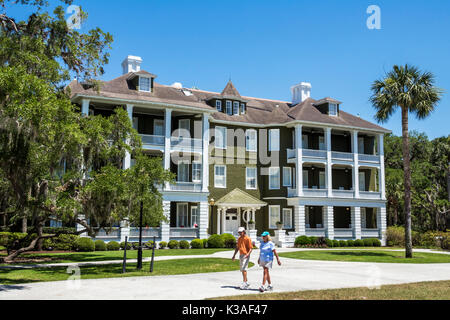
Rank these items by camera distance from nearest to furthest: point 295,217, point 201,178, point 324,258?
point 324,258
point 201,178
point 295,217

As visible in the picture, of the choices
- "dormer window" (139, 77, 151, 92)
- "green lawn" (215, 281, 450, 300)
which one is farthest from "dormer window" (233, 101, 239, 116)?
"green lawn" (215, 281, 450, 300)

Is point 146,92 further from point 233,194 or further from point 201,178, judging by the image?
point 233,194

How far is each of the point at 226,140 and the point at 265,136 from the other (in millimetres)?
3711

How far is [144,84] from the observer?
34094 mm

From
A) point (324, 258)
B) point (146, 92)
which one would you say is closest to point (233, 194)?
point (146, 92)

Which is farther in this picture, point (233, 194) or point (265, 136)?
point (265, 136)

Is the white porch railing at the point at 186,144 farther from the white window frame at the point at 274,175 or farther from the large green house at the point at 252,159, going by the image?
the white window frame at the point at 274,175

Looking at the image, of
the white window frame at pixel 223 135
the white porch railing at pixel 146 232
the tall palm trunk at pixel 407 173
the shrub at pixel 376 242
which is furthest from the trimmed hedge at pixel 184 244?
the shrub at pixel 376 242

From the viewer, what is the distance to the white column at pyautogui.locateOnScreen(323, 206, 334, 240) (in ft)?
122

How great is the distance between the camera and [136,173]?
16.2m

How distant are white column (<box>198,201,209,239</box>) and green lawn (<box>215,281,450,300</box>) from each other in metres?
21.2

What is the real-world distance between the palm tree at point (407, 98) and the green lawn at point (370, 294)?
13430 mm

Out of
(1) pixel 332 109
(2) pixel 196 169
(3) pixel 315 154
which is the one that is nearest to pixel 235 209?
(2) pixel 196 169

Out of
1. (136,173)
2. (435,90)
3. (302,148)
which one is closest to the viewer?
(136,173)
